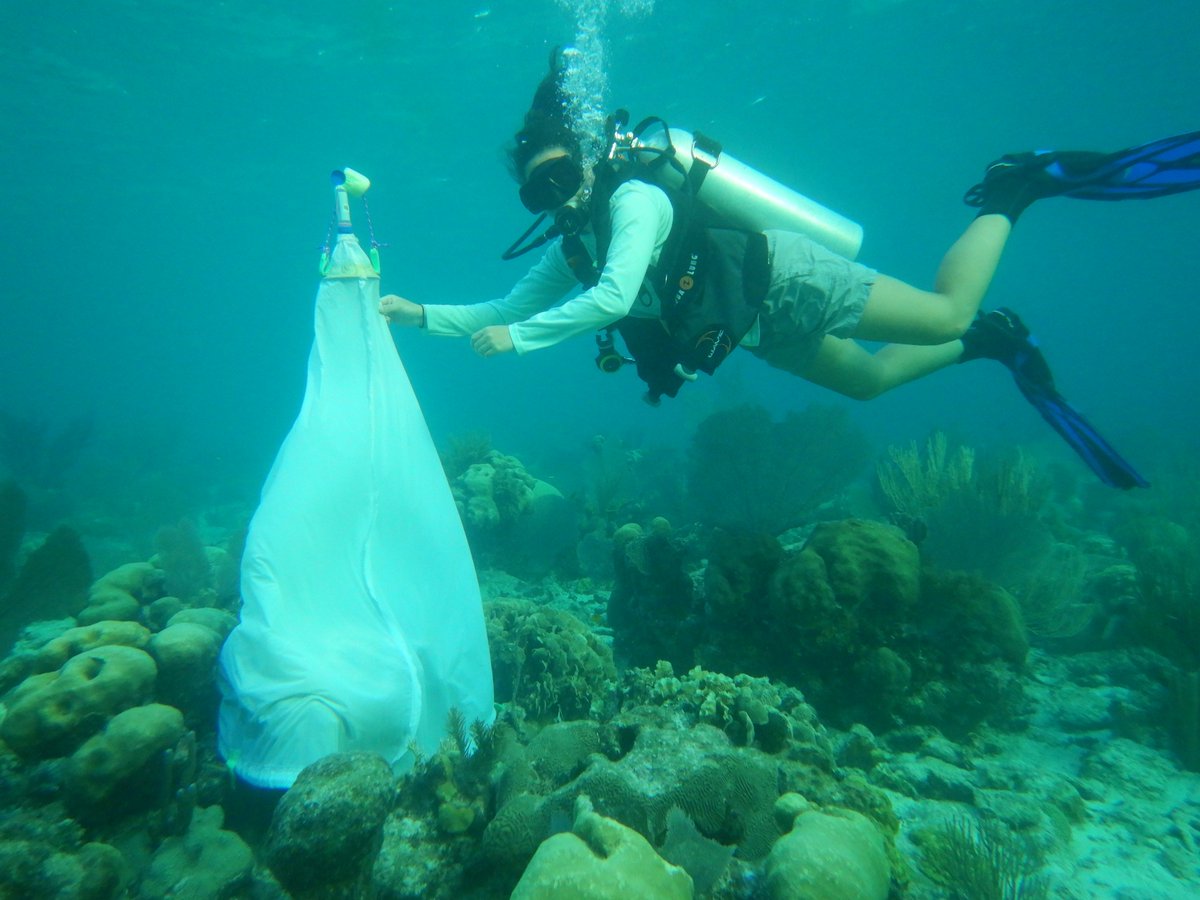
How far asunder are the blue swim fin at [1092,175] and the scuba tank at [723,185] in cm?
134

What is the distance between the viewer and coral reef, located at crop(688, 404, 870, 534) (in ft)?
31.1

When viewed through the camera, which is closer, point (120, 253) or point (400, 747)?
point (400, 747)

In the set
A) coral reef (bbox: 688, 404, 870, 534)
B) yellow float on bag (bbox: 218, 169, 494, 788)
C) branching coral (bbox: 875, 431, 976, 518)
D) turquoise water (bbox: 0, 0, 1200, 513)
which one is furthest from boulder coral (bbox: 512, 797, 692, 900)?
turquoise water (bbox: 0, 0, 1200, 513)

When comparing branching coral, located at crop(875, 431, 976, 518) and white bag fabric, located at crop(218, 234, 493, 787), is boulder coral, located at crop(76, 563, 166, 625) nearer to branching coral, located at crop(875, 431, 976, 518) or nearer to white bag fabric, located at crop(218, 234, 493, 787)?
white bag fabric, located at crop(218, 234, 493, 787)

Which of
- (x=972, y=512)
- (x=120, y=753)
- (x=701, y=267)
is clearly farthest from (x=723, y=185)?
(x=972, y=512)

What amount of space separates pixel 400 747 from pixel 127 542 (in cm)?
1477

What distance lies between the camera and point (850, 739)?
3883mm

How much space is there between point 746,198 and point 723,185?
8.0 inches

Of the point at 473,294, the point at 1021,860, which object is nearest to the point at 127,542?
the point at 1021,860

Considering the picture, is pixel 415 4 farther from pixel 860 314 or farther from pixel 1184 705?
pixel 1184 705

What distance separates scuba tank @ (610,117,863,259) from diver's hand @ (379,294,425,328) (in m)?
1.77

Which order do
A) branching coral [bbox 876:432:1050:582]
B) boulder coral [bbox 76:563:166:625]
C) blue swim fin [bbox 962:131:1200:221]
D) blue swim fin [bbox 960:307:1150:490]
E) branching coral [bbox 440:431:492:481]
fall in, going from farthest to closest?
branching coral [bbox 440:431:492:481] → branching coral [bbox 876:432:1050:582] → blue swim fin [bbox 960:307:1150:490] → blue swim fin [bbox 962:131:1200:221] → boulder coral [bbox 76:563:166:625]

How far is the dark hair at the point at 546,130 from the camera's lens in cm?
386

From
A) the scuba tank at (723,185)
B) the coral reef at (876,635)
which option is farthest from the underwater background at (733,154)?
the scuba tank at (723,185)
